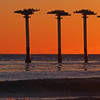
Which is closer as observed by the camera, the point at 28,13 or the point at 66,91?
the point at 66,91

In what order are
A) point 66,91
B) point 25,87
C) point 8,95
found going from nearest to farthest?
1. point 8,95
2. point 66,91
3. point 25,87

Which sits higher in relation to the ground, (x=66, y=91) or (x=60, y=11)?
(x=60, y=11)

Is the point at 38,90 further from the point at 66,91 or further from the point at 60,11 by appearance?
the point at 60,11

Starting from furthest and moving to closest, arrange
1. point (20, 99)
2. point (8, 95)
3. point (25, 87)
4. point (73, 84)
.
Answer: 1. point (73, 84)
2. point (25, 87)
3. point (8, 95)
4. point (20, 99)

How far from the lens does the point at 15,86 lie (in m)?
30.1

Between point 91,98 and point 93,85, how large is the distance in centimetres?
749

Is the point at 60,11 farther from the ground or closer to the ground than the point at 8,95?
farther from the ground

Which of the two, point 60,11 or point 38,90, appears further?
point 60,11

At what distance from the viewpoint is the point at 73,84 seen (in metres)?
31.6

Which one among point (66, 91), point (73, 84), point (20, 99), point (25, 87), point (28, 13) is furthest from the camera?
point (28, 13)

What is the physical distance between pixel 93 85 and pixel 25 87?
452 centimetres

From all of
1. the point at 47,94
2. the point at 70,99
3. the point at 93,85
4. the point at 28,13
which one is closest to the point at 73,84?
the point at 93,85

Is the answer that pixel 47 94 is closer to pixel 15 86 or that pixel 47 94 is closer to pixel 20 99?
pixel 20 99

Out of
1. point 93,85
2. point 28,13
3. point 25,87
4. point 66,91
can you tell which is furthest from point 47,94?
point 28,13
